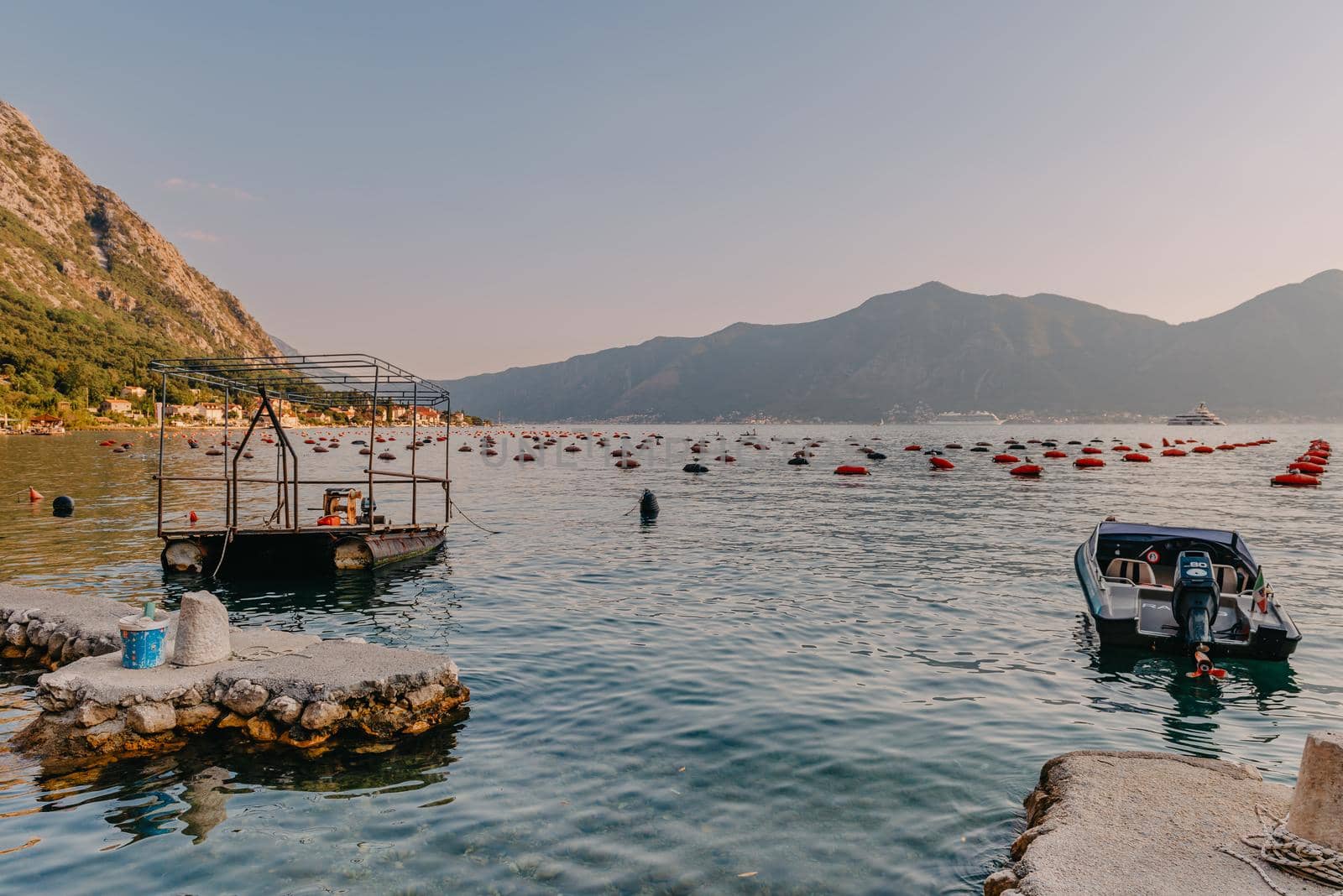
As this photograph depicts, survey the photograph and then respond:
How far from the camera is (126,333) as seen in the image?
179m

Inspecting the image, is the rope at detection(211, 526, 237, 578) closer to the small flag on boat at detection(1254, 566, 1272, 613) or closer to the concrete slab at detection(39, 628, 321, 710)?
the concrete slab at detection(39, 628, 321, 710)

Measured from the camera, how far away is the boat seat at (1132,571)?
17234 millimetres

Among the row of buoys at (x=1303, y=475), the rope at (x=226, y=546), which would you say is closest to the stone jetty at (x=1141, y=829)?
the rope at (x=226, y=546)

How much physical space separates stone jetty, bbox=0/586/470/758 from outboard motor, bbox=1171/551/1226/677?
13596 millimetres

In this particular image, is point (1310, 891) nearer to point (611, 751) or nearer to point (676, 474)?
point (611, 751)

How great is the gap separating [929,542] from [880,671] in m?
16.6

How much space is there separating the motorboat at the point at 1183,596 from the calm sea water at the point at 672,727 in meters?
0.64

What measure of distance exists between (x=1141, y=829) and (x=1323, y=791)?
1.44 m

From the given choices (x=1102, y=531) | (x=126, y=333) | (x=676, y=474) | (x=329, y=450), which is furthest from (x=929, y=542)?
(x=126, y=333)

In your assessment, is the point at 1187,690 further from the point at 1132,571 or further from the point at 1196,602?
the point at 1132,571

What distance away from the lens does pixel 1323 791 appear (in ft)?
19.0

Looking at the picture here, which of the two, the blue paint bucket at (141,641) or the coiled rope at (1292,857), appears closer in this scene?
the coiled rope at (1292,857)

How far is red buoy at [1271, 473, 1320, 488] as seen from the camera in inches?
2044

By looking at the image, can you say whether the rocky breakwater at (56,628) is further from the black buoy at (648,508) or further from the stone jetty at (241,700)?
the black buoy at (648,508)
